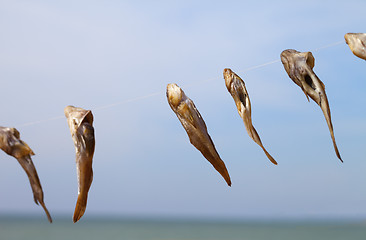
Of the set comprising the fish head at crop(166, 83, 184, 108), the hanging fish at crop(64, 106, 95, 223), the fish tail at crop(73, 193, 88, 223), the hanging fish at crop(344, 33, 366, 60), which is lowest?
the fish tail at crop(73, 193, 88, 223)

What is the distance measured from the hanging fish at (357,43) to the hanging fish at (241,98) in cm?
51

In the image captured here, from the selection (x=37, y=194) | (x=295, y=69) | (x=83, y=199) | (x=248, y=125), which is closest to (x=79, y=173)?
(x=83, y=199)

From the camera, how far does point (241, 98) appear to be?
7.75ft

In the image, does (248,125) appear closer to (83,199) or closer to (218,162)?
(218,162)

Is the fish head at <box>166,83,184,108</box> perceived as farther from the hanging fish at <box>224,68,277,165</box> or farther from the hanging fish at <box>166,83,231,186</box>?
the hanging fish at <box>224,68,277,165</box>

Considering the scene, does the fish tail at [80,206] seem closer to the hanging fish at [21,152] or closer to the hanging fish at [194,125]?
the hanging fish at [21,152]

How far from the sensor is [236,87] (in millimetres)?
2377

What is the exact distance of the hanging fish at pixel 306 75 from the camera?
2193mm

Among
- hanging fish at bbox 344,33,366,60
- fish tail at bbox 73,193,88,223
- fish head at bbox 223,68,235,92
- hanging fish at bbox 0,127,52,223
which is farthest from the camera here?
hanging fish at bbox 0,127,52,223

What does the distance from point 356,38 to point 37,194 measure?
170 centimetres

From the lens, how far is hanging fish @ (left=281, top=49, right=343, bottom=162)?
219cm

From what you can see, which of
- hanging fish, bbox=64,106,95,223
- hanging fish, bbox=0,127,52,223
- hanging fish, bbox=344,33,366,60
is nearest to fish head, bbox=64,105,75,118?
hanging fish, bbox=64,106,95,223

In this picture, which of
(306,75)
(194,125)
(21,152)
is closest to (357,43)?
(306,75)

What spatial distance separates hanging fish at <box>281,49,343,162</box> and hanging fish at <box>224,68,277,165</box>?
0.75ft
